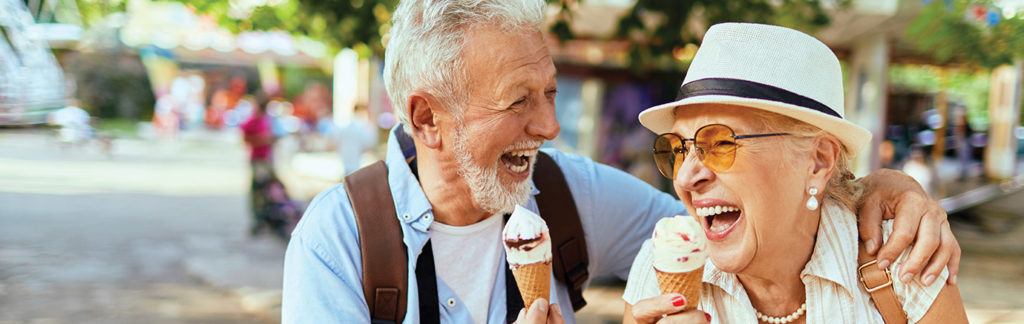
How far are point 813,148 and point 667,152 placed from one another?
37 centimetres

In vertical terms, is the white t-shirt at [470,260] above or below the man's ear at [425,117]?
below

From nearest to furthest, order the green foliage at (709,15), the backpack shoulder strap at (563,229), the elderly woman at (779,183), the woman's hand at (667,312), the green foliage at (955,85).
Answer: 1. the woman's hand at (667,312)
2. the elderly woman at (779,183)
3. the backpack shoulder strap at (563,229)
4. the green foliage at (709,15)
5. the green foliage at (955,85)

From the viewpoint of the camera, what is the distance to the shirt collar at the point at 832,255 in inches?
75.1

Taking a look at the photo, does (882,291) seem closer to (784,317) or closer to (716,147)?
(784,317)

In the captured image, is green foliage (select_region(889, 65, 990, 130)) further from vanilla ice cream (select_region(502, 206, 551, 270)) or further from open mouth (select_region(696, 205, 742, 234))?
vanilla ice cream (select_region(502, 206, 551, 270))

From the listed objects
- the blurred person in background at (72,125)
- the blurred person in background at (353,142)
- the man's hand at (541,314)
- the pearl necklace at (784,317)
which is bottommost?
the blurred person in background at (72,125)

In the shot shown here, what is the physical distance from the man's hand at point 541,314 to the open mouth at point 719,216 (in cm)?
45

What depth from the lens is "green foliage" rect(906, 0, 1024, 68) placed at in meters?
5.82

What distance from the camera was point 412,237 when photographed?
2268mm

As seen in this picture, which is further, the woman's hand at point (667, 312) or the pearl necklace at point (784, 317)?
the pearl necklace at point (784, 317)

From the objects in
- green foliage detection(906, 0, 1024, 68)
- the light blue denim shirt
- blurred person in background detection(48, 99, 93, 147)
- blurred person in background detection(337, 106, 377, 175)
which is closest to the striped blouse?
the light blue denim shirt

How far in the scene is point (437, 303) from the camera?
2299 millimetres

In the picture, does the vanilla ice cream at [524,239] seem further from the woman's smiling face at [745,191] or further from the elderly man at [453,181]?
the woman's smiling face at [745,191]

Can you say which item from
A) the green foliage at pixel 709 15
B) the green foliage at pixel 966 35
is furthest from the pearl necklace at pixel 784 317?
the green foliage at pixel 966 35
